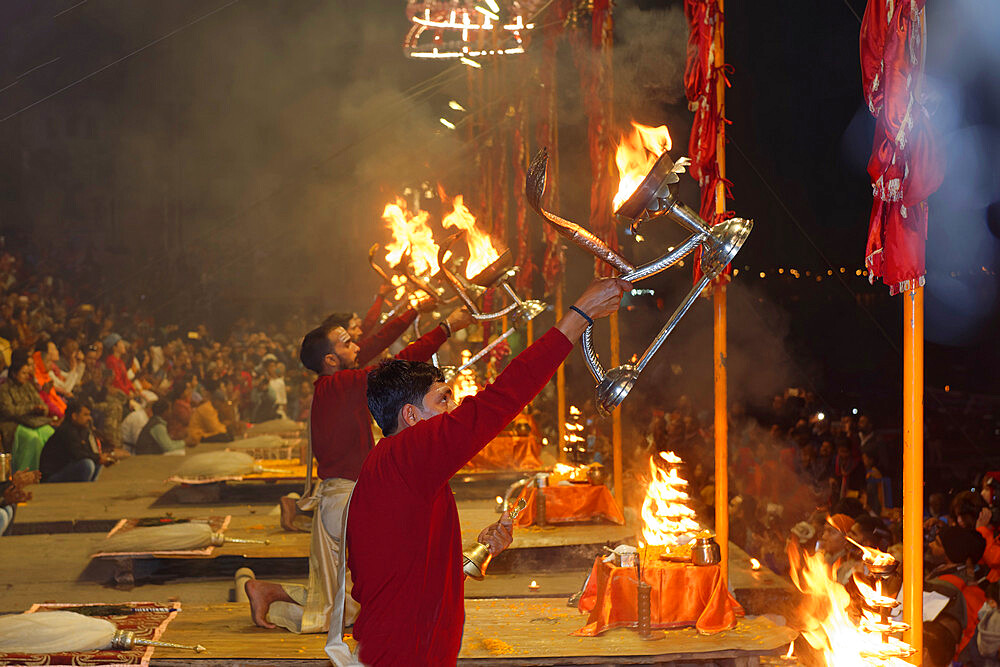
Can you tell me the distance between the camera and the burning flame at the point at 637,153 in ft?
9.35

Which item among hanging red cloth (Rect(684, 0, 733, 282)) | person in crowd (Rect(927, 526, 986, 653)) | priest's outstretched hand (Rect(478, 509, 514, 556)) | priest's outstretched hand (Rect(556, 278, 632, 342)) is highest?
hanging red cloth (Rect(684, 0, 733, 282))

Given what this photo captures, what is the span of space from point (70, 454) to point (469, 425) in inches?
379

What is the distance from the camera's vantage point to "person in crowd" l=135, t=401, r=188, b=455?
1338 cm

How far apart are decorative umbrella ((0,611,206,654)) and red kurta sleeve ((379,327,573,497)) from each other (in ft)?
9.26

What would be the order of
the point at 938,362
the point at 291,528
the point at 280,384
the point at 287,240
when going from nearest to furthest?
the point at 291,528
the point at 938,362
the point at 280,384
the point at 287,240

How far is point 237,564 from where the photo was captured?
729cm

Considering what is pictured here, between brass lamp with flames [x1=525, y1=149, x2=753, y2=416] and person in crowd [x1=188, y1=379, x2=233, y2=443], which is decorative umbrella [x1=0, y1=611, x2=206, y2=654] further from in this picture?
person in crowd [x1=188, y1=379, x2=233, y2=443]

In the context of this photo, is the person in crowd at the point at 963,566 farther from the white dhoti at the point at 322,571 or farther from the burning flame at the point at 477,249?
the white dhoti at the point at 322,571

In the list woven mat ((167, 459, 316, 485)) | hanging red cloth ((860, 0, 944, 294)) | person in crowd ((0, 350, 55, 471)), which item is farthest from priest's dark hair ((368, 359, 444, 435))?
person in crowd ((0, 350, 55, 471))

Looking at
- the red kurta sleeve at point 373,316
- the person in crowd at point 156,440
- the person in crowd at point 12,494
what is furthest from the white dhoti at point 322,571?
the person in crowd at point 156,440

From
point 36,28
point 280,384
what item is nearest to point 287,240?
point 280,384

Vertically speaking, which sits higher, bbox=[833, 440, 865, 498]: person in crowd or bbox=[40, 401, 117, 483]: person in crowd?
bbox=[833, 440, 865, 498]: person in crowd

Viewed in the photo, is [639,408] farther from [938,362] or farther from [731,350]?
[938,362]

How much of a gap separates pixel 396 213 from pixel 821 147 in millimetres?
4599
